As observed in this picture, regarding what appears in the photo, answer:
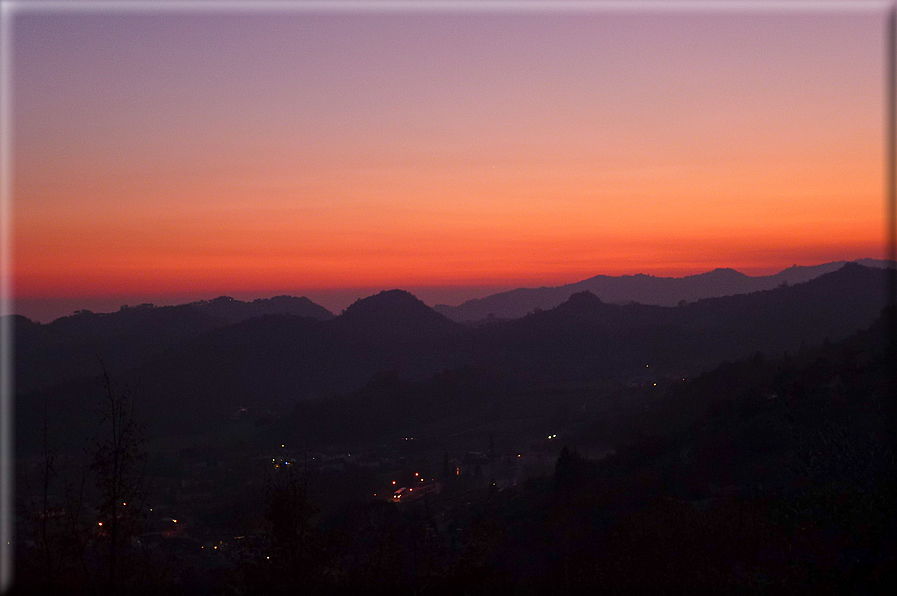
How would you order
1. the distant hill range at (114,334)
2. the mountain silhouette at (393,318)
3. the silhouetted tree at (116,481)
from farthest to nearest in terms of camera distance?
1. the mountain silhouette at (393,318)
2. the distant hill range at (114,334)
3. the silhouetted tree at (116,481)

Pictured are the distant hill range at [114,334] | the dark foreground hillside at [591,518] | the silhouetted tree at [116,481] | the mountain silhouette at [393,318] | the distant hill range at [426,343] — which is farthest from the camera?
the mountain silhouette at [393,318]

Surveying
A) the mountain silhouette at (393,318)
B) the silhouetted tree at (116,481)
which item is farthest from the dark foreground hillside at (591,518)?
the mountain silhouette at (393,318)

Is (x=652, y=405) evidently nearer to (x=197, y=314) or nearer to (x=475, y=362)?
(x=475, y=362)

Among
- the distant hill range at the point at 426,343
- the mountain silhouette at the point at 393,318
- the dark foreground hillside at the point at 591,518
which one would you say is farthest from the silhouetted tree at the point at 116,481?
the mountain silhouette at the point at 393,318

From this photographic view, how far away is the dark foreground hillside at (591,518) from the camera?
22.2ft

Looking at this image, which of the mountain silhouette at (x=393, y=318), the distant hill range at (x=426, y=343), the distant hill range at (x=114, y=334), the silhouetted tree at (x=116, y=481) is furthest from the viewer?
the mountain silhouette at (x=393, y=318)

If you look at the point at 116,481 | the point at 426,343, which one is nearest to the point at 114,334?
the point at 426,343

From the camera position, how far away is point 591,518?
18078 mm

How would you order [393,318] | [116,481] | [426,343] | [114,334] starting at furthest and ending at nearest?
[393,318], [426,343], [114,334], [116,481]

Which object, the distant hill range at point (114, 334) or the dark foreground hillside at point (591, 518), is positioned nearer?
the dark foreground hillside at point (591, 518)

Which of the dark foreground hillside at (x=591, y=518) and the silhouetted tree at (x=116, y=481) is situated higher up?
the silhouetted tree at (x=116, y=481)

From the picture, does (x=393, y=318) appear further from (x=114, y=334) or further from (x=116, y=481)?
(x=116, y=481)

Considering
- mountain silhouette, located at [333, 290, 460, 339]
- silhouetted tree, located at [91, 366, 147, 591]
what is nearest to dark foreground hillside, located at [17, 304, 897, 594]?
silhouetted tree, located at [91, 366, 147, 591]

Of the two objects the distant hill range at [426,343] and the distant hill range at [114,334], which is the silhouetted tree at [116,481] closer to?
the distant hill range at [114,334]
